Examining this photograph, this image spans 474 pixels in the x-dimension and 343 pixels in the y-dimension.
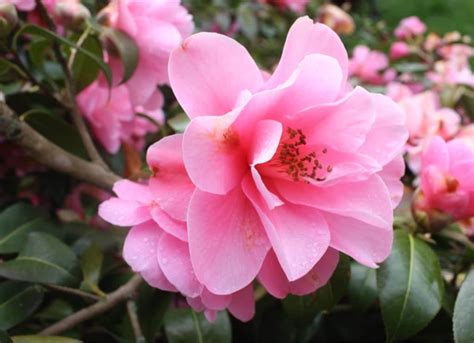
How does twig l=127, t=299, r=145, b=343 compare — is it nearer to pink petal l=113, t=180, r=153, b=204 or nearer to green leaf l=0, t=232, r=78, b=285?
green leaf l=0, t=232, r=78, b=285

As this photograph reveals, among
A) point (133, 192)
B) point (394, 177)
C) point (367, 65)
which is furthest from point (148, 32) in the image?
point (367, 65)

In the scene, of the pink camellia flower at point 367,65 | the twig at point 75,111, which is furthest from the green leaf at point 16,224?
the pink camellia flower at point 367,65

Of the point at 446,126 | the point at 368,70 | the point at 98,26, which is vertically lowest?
the point at 368,70

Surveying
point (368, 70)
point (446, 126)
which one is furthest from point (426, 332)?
point (368, 70)

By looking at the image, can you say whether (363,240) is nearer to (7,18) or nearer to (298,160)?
(298,160)

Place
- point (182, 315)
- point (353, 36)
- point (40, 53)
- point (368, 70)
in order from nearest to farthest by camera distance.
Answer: point (182, 315)
point (40, 53)
point (368, 70)
point (353, 36)

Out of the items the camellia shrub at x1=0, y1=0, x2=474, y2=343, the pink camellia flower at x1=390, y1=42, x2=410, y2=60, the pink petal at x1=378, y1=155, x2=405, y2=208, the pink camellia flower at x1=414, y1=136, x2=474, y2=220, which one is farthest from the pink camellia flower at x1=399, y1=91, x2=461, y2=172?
the pink camellia flower at x1=390, y1=42, x2=410, y2=60

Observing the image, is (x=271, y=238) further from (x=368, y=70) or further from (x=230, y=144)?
(x=368, y=70)
